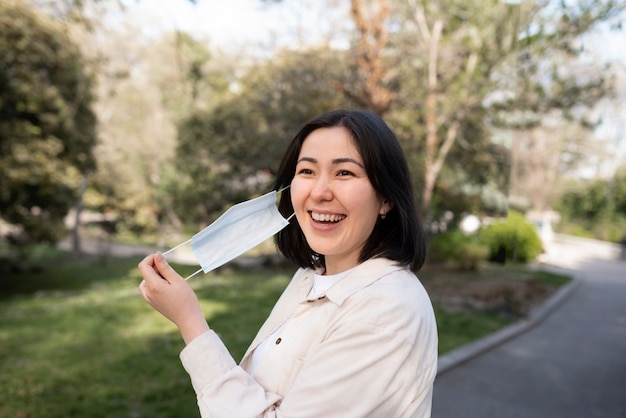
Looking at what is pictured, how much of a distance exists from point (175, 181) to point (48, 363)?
18962mm

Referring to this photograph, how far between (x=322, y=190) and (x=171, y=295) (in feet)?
1.63

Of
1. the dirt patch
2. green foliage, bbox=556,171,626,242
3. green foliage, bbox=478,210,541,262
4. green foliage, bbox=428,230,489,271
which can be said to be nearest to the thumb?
the dirt patch

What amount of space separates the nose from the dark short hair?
12cm

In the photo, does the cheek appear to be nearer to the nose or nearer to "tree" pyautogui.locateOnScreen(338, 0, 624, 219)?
the nose

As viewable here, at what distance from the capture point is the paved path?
4.55 m

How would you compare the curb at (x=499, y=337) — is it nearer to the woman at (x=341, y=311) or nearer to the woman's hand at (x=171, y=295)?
the woman at (x=341, y=311)

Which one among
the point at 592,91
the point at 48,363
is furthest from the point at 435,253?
the point at 48,363

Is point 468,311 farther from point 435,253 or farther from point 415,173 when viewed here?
point 435,253

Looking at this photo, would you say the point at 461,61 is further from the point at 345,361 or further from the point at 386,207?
the point at 345,361

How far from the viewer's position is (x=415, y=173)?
11188 millimetres

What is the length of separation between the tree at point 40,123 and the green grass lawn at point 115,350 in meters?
4.06

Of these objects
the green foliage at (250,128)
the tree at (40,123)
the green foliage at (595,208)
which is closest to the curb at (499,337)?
the green foliage at (250,128)

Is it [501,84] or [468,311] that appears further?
[501,84]

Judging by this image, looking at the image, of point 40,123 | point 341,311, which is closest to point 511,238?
point 40,123
